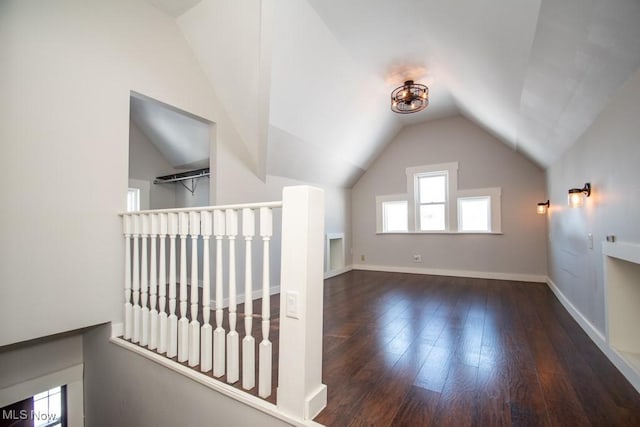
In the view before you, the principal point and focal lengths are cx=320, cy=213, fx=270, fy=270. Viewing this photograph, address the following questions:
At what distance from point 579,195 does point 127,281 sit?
12.7ft

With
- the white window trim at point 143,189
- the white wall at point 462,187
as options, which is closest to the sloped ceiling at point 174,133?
the white window trim at point 143,189

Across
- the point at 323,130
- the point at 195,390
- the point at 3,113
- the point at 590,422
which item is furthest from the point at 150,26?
the point at 590,422

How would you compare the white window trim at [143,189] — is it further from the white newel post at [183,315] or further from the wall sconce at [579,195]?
the wall sconce at [579,195]

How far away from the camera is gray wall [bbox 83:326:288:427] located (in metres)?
1.47

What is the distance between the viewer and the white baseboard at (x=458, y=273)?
432cm

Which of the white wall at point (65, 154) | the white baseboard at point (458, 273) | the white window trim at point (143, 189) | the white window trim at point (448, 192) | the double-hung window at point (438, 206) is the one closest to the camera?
the white wall at point (65, 154)

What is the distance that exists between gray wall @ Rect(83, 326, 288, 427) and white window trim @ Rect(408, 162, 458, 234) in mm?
4495

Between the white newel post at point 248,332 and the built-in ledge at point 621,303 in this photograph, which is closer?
the white newel post at point 248,332

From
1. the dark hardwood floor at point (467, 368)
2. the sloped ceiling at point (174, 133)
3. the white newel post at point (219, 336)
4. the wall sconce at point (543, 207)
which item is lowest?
the dark hardwood floor at point (467, 368)

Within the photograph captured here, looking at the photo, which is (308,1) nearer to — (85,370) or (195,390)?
(195,390)

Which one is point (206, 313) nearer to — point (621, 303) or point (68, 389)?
point (68, 389)

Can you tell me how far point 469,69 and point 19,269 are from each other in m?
3.94

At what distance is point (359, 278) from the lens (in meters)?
4.88

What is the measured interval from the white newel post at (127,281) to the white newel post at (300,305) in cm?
155
